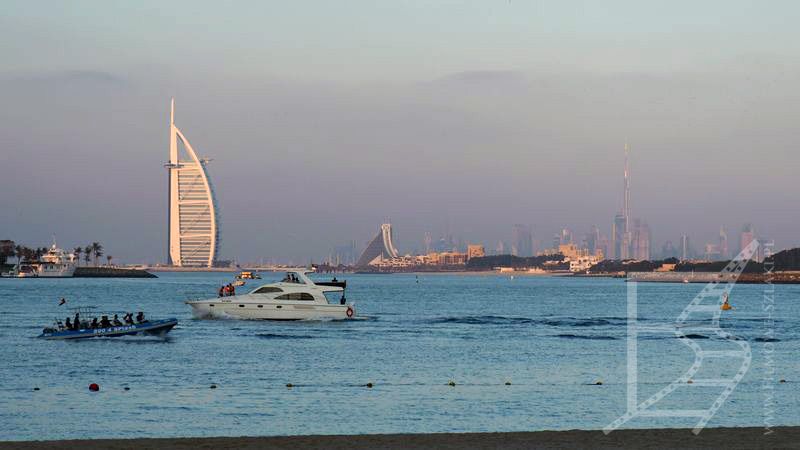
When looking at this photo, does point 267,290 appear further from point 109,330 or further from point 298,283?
point 109,330

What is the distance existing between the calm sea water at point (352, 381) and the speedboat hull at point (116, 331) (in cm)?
89

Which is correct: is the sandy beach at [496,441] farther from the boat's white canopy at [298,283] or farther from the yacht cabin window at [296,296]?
the boat's white canopy at [298,283]

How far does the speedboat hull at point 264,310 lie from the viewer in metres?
84.9

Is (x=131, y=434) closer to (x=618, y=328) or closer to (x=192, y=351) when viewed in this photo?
(x=192, y=351)

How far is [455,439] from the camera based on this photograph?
24547 mm

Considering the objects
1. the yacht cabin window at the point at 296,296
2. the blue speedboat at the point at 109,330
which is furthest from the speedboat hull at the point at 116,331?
the yacht cabin window at the point at 296,296

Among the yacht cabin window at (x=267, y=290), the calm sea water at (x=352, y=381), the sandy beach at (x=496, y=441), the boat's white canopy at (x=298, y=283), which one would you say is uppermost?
the boat's white canopy at (x=298, y=283)

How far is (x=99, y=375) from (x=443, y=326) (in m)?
46.4

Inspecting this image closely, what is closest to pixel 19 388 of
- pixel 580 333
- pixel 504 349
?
pixel 504 349

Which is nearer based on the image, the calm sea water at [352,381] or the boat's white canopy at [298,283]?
the calm sea water at [352,381]

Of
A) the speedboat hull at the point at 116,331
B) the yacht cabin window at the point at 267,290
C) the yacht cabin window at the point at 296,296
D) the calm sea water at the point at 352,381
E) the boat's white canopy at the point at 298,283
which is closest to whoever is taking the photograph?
the calm sea water at the point at 352,381

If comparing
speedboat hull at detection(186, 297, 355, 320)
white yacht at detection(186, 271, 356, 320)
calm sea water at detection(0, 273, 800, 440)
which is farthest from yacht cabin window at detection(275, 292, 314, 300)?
calm sea water at detection(0, 273, 800, 440)

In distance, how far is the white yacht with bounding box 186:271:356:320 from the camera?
3346 inches

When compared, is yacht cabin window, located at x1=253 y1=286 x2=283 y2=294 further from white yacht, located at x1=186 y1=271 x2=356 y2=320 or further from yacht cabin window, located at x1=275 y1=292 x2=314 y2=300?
yacht cabin window, located at x1=275 y1=292 x2=314 y2=300
